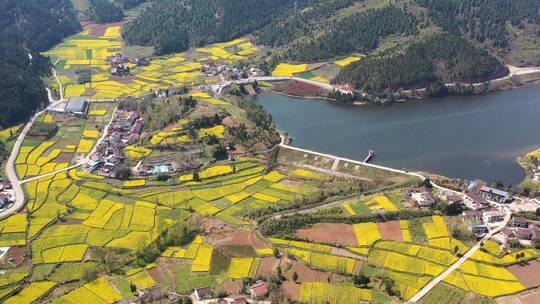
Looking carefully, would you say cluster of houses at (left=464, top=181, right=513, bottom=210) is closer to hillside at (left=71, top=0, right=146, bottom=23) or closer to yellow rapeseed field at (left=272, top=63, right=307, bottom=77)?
yellow rapeseed field at (left=272, top=63, right=307, bottom=77)

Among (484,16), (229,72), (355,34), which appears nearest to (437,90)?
(355,34)

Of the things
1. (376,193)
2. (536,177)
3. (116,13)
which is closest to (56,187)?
(376,193)

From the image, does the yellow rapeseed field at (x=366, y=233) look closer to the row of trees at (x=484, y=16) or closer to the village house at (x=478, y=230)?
the village house at (x=478, y=230)

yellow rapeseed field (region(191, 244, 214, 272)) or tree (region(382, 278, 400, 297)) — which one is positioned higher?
yellow rapeseed field (region(191, 244, 214, 272))

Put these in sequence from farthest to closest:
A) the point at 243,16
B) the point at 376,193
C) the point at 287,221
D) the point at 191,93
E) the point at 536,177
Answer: the point at 243,16 → the point at 191,93 → the point at 536,177 → the point at 376,193 → the point at 287,221

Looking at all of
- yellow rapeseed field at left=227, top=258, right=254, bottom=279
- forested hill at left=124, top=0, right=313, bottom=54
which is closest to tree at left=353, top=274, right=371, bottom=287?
yellow rapeseed field at left=227, top=258, right=254, bottom=279

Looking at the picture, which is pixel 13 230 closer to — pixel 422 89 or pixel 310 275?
pixel 310 275

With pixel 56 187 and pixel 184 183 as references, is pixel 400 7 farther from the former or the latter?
pixel 56 187
